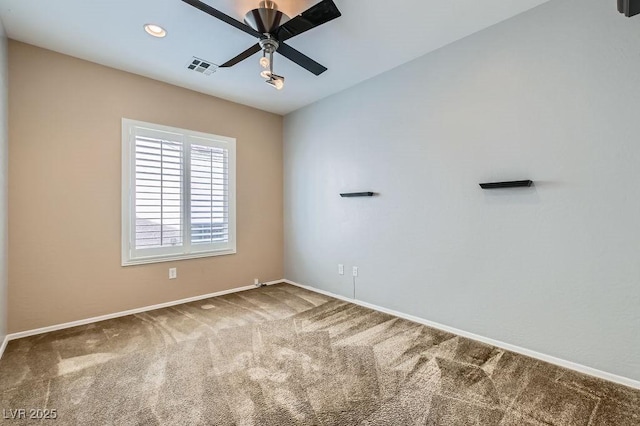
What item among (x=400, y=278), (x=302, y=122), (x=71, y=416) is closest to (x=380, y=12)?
(x=302, y=122)

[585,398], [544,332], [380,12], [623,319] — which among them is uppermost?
[380,12]

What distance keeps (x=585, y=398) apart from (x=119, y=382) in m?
3.14

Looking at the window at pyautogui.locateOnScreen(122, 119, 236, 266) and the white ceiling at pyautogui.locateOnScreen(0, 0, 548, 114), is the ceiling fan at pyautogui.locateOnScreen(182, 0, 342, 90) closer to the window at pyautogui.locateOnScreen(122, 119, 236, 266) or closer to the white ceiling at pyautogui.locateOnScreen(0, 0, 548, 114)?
the white ceiling at pyautogui.locateOnScreen(0, 0, 548, 114)

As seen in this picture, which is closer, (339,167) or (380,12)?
(380,12)

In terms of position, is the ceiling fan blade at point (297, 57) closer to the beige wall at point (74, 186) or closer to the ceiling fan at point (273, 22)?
the ceiling fan at point (273, 22)

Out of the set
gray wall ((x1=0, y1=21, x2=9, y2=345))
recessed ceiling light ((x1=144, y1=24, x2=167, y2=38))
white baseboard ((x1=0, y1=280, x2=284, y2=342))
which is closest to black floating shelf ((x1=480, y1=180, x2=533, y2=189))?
recessed ceiling light ((x1=144, y1=24, x2=167, y2=38))

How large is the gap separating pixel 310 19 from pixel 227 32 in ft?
3.29

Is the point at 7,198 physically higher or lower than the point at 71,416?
A: higher

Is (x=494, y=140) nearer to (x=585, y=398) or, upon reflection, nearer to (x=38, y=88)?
(x=585, y=398)

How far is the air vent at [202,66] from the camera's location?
3.10 m

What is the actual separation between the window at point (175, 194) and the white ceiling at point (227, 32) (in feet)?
2.61

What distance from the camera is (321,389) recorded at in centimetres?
195

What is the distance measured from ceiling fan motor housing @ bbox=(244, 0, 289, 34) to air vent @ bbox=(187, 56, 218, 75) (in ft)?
3.98

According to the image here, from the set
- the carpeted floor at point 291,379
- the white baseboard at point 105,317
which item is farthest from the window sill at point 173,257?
the carpeted floor at point 291,379
